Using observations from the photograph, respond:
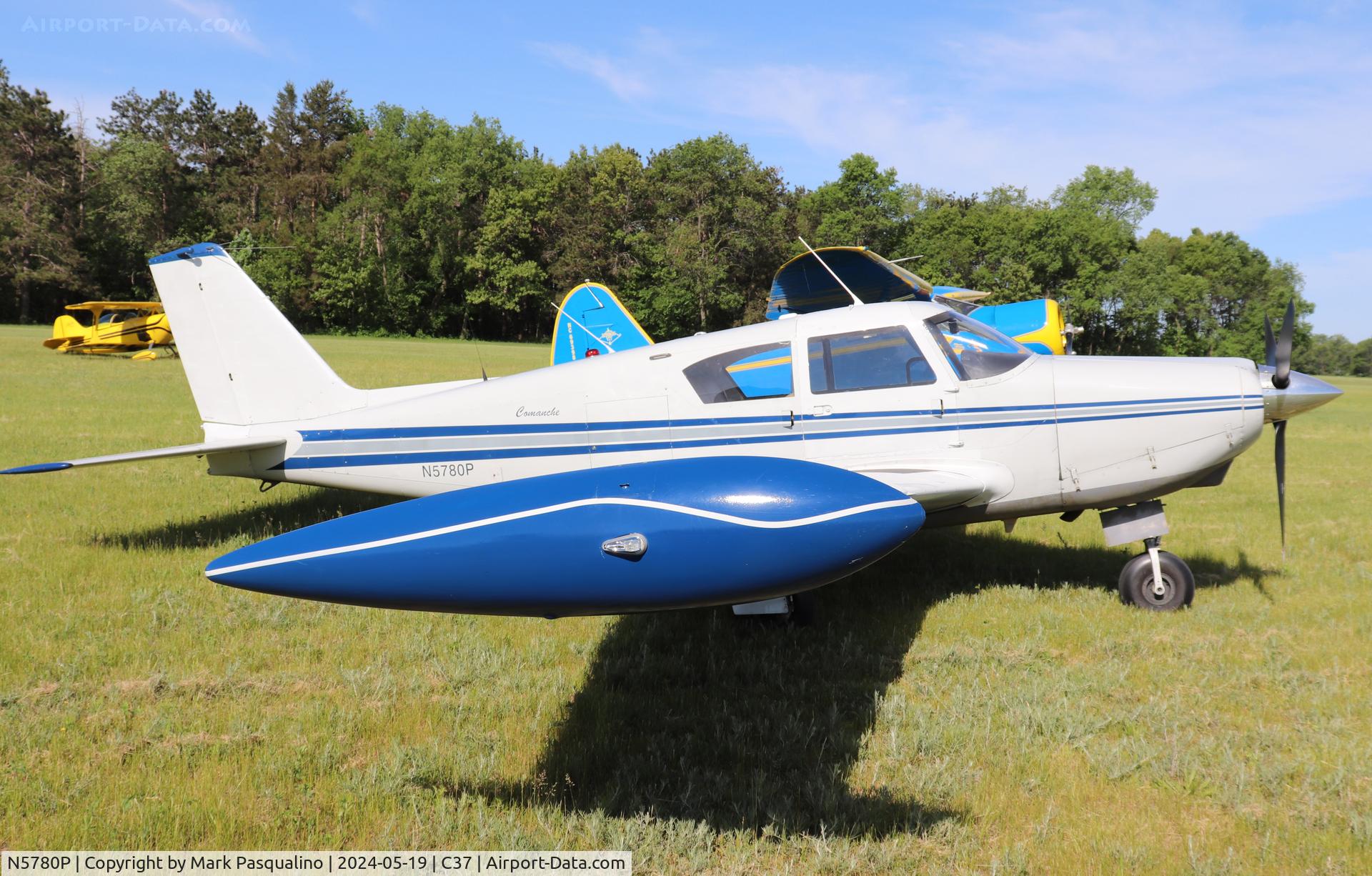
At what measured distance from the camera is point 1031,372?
18.9 feet

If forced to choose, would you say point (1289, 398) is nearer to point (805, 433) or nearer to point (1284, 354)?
point (1284, 354)

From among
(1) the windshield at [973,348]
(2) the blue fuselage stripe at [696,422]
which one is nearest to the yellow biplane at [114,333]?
Result: (2) the blue fuselage stripe at [696,422]

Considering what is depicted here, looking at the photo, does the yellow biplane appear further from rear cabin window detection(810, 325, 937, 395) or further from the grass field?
rear cabin window detection(810, 325, 937, 395)

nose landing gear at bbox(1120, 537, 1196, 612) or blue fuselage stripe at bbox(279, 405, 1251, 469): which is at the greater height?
blue fuselage stripe at bbox(279, 405, 1251, 469)

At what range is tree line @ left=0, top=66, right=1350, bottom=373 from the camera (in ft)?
204

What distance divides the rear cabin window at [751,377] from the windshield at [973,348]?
1.08 meters

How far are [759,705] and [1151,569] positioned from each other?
133 inches

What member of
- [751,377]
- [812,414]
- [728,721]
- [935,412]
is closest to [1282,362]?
[935,412]

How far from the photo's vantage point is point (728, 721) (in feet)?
14.6

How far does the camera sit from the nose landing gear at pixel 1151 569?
6026mm

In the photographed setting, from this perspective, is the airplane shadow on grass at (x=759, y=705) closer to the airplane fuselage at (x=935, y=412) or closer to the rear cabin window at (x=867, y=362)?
the airplane fuselage at (x=935, y=412)

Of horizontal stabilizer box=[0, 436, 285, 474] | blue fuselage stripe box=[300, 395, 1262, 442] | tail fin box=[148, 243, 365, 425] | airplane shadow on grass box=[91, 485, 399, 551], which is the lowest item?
airplane shadow on grass box=[91, 485, 399, 551]

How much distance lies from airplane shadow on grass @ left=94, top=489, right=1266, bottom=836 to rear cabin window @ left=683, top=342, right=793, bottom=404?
1601 mm

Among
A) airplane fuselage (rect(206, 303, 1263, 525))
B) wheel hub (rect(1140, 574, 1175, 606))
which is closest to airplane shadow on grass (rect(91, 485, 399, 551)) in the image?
airplane fuselage (rect(206, 303, 1263, 525))
